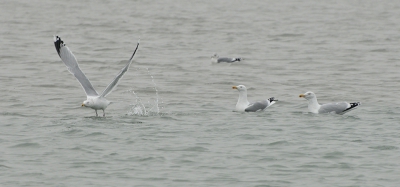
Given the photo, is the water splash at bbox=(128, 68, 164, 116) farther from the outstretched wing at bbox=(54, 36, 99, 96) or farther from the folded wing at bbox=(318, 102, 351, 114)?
the folded wing at bbox=(318, 102, 351, 114)

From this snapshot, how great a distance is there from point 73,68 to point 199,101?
364 centimetres

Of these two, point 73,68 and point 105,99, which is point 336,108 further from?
point 73,68

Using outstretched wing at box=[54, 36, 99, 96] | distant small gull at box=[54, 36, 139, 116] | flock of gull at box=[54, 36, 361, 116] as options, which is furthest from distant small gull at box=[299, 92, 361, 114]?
outstretched wing at box=[54, 36, 99, 96]

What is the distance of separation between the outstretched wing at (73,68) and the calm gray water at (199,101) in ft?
1.91

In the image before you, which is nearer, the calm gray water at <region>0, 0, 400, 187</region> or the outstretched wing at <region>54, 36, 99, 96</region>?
the calm gray water at <region>0, 0, 400, 187</region>

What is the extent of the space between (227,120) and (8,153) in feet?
15.0

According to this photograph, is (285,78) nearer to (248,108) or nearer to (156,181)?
(248,108)

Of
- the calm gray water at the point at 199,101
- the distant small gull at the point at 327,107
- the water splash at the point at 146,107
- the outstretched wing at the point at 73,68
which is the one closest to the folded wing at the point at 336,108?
the distant small gull at the point at 327,107

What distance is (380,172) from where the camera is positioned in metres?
11.3

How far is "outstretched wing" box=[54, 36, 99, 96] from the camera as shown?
15.4m

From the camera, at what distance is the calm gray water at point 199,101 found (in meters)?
11.4

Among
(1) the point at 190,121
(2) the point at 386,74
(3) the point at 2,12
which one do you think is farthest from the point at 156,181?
(3) the point at 2,12

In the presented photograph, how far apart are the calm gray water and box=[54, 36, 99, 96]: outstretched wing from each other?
1.91ft

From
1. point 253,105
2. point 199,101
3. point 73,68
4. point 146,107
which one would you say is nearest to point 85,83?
point 73,68
